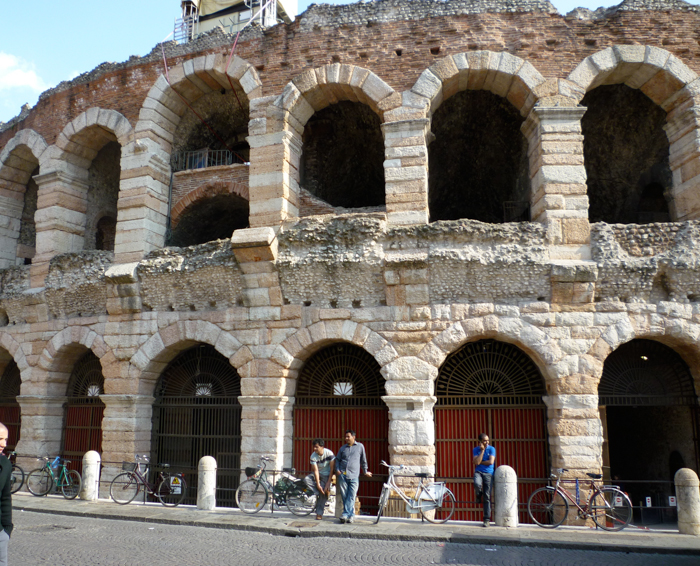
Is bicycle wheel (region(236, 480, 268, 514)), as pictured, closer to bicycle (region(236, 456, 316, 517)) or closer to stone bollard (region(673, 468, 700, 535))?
bicycle (region(236, 456, 316, 517))

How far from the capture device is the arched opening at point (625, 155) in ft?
38.7

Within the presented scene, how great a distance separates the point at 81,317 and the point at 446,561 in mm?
8805

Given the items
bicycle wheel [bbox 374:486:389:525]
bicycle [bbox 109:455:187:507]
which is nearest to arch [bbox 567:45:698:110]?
bicycle wheel [bbox 374:486:389:525]

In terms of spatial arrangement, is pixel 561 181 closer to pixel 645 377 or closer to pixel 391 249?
pixel 391 249

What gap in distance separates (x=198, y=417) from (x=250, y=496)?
100 inches

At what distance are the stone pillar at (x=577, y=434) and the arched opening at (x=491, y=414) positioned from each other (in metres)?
0.55

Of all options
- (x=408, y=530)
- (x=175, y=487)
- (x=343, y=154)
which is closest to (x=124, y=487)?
(x=175, y=487)

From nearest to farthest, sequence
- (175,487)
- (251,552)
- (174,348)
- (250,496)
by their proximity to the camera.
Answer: (251,552), (250,496), (175,487), (174,348)

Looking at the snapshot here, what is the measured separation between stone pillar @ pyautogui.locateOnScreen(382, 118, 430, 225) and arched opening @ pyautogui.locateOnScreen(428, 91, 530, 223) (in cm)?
275

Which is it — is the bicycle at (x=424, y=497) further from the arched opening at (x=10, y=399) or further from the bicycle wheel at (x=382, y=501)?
the arched opening at (x=10, y=399)

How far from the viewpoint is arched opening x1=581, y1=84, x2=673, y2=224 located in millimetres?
11789

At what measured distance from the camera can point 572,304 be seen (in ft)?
30.2

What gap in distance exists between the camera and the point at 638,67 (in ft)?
32.7

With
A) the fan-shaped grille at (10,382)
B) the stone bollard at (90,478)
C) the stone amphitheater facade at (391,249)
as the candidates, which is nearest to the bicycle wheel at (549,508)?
the stone amphitheater facade at (391,249)
